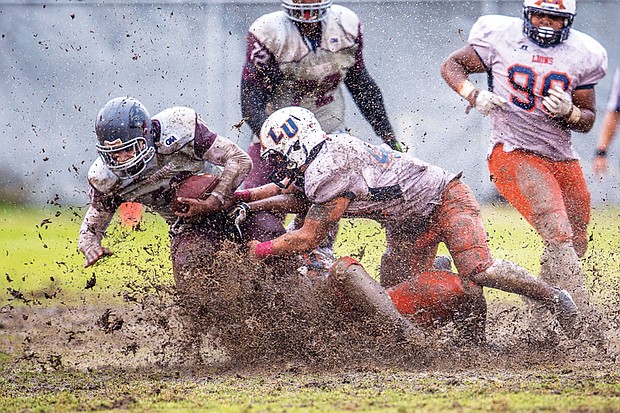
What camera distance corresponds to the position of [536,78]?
6926 millimetres

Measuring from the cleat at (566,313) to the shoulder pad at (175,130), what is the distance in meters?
2.36

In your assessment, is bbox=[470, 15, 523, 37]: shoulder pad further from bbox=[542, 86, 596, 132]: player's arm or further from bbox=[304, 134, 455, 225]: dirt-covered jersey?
bbox=[304, 134, 455, 225]: dirt-covered jersey

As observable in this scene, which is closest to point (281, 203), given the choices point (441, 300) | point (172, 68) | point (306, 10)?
point (441, 300)

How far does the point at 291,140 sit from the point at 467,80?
170cm

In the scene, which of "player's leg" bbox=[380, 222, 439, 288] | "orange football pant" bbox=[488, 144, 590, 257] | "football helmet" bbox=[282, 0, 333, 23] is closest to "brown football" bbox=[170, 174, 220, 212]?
"player's leg" bbox=[380, 222, 439, 288]

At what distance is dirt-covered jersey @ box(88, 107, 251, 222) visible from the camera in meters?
6.33

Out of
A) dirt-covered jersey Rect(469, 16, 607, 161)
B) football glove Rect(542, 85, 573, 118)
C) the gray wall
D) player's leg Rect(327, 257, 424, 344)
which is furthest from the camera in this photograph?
the gray wall

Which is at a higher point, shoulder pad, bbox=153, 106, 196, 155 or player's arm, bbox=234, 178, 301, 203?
shoulder pad, bbox=153, 106, 196, 155

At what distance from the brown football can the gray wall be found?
7090 mm

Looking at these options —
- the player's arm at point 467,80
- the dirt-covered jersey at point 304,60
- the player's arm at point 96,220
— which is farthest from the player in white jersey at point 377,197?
the dirt-covered jersey at point 304,60

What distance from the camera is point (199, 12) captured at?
1433 centimetres

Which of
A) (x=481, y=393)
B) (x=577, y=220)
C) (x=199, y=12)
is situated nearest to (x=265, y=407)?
(x=481, y=393)

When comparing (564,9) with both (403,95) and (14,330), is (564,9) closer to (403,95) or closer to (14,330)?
(14,330)

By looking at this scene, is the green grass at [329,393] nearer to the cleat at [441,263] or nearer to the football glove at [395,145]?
the cleat at [441,263]
